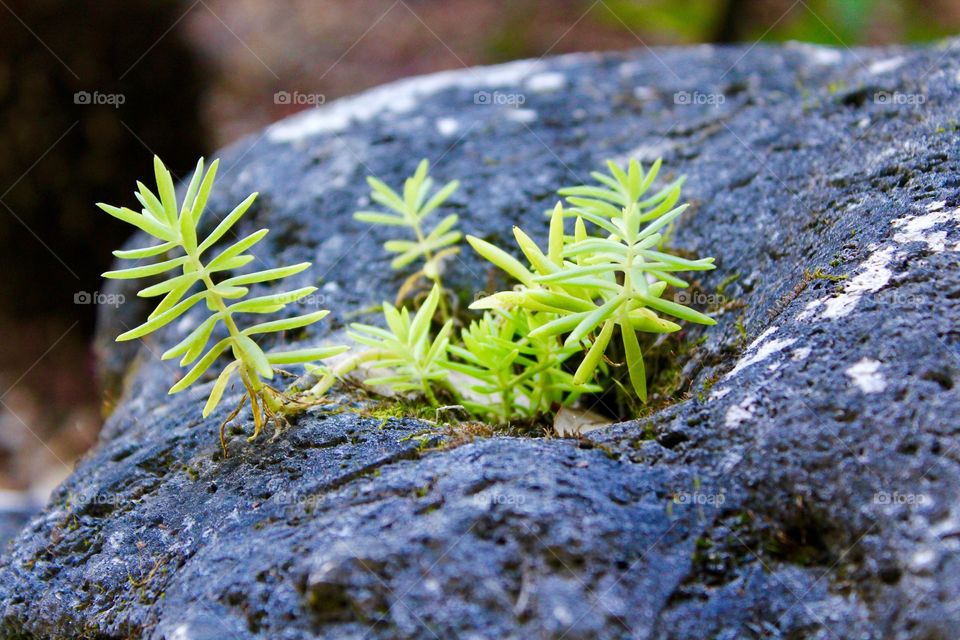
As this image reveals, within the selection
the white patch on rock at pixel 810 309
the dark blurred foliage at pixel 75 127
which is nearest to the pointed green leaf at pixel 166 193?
the white patch on rock at pixel 810 309

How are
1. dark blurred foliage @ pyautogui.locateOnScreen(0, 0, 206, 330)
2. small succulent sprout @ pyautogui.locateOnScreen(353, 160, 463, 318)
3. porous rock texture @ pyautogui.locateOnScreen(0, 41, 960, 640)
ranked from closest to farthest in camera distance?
porous rock texture @ pyautogui.locateOnScreen(0, 41, 960, 640)
small succulent sprout @ pyautogui.locateOnScreen(353, 160, 463, 318)
dark blurred foliage @ pyautogui.locateOnScreen(0, 0, 206, 330)

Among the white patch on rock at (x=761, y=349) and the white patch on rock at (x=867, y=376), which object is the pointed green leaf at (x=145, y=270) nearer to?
the white patch on rock at (x=761, y=349)

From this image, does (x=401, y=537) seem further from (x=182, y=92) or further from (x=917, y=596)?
(x=182, y=92)

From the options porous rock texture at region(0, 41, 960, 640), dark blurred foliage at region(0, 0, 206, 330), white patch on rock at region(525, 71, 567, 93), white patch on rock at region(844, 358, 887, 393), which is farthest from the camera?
dark blurred foliage at region(0, 0, 206, 330)

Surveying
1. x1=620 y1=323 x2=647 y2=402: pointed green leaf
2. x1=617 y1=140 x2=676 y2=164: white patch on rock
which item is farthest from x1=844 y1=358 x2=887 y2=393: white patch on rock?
x1=617 y1=140 x2=676 y2=164: white patch on rock

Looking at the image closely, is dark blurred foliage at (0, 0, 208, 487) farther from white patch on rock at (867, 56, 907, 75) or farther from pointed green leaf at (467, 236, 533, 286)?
white patch on rock at (867, 56, 907, 75)

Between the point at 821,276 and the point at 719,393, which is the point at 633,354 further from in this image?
the point at 821,276

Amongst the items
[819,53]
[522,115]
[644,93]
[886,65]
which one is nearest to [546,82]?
[522,115]

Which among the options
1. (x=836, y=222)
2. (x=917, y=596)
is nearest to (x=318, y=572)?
(x=917, y=596)
